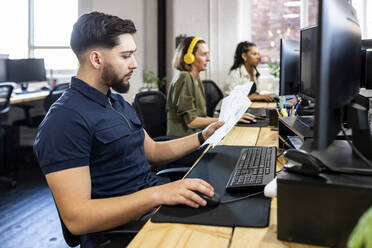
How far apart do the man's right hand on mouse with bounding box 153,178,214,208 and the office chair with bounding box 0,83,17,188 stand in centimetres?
297

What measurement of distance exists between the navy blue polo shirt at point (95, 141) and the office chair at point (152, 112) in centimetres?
84

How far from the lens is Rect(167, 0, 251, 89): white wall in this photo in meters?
5.11

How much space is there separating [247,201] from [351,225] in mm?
317

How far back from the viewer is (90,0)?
524 centimetres

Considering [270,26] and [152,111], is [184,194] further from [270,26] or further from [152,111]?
[270,26]

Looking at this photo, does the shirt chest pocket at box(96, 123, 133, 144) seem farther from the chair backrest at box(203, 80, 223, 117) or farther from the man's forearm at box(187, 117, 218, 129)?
the chair backrest at box(203, 80, 223, 117)

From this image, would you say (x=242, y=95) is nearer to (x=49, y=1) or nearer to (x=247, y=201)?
(x=247, y=201)

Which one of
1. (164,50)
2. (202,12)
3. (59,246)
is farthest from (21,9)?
(59,246)

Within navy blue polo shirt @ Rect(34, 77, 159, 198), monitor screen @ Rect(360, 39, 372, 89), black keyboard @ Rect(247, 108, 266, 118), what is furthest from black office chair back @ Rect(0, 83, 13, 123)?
monitor screen @ Rect(360, 39, 372, 89)

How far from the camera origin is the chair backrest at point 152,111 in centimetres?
227

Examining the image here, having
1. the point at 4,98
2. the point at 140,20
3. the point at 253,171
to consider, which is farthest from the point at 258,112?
the point at 140,20

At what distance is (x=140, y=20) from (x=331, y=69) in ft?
15.4

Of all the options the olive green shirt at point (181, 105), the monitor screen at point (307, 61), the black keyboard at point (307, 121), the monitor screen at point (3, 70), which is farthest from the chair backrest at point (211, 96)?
the monitor screen at point (3, 70)

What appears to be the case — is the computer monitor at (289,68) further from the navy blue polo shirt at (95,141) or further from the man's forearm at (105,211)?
the man's forearm at (105,211)
